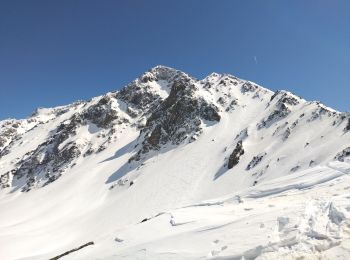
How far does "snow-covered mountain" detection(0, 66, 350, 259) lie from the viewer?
403 inches

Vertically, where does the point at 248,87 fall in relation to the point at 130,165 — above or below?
above

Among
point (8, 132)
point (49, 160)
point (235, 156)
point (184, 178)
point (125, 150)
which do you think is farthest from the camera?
point (8, 132)

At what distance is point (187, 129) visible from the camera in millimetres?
75250

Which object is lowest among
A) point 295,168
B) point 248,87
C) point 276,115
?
point 295,168

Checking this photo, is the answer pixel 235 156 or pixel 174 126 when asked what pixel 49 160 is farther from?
pixel 235 156

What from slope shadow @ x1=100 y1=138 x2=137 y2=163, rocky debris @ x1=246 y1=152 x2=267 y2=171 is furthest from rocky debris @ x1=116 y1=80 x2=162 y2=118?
rocky debris @ x1=246 y1=152 x2=267 y2=171

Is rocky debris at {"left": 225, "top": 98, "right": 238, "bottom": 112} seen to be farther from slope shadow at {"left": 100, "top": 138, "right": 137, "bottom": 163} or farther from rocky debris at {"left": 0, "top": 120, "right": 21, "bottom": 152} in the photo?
rocky debris at {"left": 0, "top": 120, "right": 21, "bottom": 152}

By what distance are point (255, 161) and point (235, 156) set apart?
188 inches

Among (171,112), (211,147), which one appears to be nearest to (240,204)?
(211,147)

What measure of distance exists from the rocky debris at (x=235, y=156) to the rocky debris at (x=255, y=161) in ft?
11.4

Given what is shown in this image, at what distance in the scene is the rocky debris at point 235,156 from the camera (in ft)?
173

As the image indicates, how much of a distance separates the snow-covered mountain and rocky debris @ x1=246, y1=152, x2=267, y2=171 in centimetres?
29

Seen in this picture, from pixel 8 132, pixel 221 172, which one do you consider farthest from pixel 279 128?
pixel 8 132

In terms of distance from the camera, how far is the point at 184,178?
2227 inches
